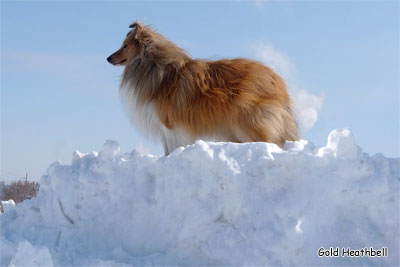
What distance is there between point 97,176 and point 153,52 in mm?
2736

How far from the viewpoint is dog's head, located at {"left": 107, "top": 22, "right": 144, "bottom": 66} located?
7.48m

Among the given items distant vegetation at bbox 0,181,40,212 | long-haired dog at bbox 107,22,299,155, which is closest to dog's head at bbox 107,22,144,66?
long-haired dog at bbox 107,22,299,155

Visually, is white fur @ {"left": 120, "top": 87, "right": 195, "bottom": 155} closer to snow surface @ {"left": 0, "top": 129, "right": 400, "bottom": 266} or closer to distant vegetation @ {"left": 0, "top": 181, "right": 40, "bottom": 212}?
snow surface @ {"left": 0, "top": 129, "right": 400, "bottom": 266}

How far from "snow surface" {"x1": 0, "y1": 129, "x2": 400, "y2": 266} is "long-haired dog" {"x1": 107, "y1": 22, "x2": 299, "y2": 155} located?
1299 millimetres

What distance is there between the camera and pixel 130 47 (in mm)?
7520

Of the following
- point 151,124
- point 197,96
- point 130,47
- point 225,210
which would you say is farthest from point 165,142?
point 225,210

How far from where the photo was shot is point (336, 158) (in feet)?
15.6

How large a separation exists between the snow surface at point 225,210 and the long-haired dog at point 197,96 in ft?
4.26

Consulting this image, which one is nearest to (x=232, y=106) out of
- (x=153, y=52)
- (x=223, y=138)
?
(x=223, y=138)

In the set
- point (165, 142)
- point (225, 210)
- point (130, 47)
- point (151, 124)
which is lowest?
point (225, 210)

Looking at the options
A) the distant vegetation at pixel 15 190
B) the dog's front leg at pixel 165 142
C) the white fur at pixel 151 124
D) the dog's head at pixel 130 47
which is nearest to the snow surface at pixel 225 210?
the white fur at pixel 151 124

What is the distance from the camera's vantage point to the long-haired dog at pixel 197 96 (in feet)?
21.3

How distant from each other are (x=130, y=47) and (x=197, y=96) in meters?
1.63

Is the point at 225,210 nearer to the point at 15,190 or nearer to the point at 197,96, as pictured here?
the point at 197,96
